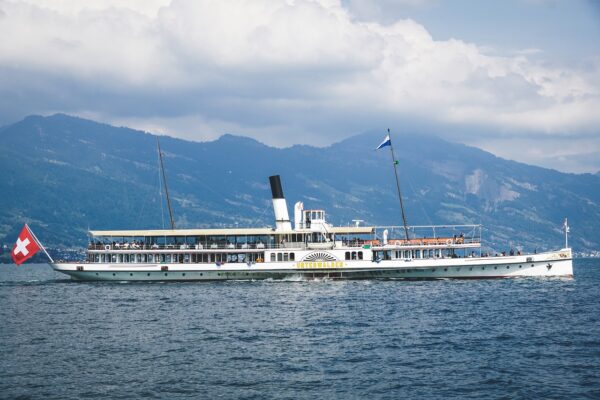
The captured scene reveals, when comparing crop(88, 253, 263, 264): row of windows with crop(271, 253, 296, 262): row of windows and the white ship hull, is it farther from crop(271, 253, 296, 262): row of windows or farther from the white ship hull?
crop(271, 253, 296, 262): row of windows

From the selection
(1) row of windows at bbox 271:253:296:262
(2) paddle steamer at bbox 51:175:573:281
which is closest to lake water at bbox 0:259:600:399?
(2) paddle steamer at bbox 51:175:573:281

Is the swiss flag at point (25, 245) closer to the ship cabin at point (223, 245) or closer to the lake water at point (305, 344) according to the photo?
the ship cabin at point (223, 245)

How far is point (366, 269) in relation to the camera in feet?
268

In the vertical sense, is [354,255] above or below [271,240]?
below

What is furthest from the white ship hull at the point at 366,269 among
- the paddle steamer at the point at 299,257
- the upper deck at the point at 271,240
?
the upper deck at the point at 271,240

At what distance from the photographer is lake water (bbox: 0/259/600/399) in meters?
33.4

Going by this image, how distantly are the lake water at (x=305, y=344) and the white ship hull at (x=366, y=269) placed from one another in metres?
Answer: 8.43

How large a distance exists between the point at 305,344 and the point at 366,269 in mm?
38719

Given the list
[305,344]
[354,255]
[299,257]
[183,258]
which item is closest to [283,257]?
[299,257]

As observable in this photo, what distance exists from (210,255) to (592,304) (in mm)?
41286

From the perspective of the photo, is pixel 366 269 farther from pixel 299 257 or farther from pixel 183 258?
pixel 183 258

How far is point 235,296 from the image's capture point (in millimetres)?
67875

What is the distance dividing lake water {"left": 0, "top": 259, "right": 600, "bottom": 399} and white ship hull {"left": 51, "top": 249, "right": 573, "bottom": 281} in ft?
27.7

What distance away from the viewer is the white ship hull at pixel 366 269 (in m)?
80.9
